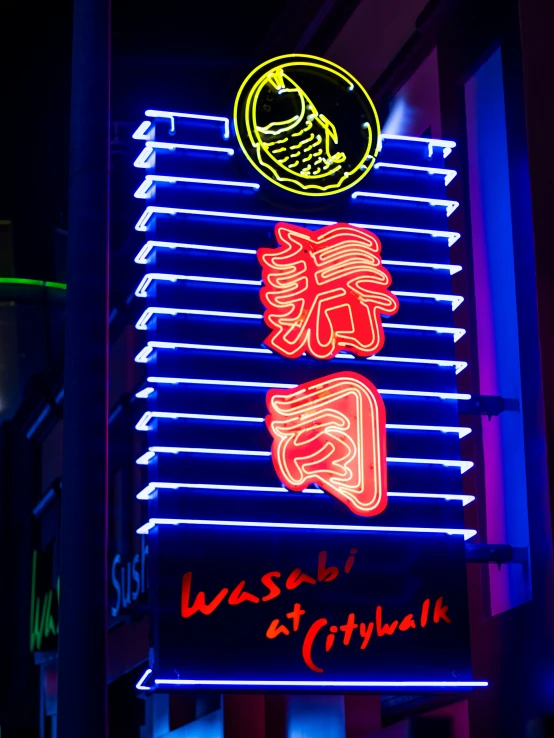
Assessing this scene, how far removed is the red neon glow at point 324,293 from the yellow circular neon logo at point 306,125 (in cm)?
39

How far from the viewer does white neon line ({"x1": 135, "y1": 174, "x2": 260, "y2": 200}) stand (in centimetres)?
890

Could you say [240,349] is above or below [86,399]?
above

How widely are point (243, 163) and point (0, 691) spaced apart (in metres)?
12.2

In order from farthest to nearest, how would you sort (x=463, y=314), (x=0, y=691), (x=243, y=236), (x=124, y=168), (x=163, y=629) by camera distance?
1. (x=0, y=691)
2. (x=124, y=168)
3. (x=463, y=314)
4. (x=243, y=236)
5. (x=163, y=629)

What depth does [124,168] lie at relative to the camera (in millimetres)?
15484

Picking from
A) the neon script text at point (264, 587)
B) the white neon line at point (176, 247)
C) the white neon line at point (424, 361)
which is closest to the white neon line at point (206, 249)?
the white neon line at point (176, 247)

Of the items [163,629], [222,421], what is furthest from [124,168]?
[163,629]

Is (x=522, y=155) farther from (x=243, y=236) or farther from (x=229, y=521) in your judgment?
(x=229, y=521)

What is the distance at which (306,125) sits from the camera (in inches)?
364

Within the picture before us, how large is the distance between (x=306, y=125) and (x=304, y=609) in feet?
10.8

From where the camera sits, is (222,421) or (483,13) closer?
(222,421)

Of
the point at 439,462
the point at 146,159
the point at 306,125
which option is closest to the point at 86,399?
the point at 439,462

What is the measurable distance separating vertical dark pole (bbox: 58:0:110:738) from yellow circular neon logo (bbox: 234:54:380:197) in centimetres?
213

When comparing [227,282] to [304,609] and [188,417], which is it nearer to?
[188,417]
